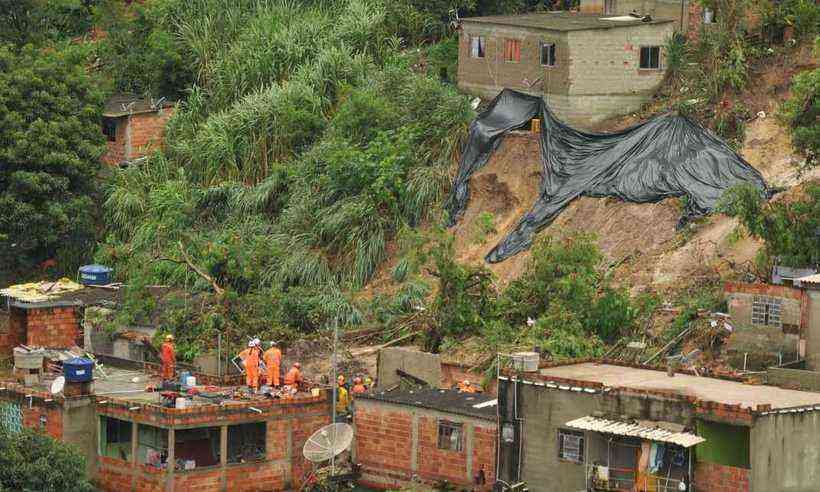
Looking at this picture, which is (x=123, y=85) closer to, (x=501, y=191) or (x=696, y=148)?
(x=501, y=191)

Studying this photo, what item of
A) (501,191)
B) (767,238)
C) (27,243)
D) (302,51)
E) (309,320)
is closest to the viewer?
(767,238)

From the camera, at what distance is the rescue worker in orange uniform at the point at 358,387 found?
136ft

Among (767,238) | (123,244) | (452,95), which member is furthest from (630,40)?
(123,244)

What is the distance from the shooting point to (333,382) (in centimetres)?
4112

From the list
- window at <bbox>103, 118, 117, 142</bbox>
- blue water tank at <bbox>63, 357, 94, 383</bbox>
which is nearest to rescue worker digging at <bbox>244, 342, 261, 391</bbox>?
blue water tank at <bbox>63, 357, 94, 383</bbox>

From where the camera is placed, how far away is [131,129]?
5816 cm

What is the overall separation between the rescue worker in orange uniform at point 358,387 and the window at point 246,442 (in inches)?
81.2

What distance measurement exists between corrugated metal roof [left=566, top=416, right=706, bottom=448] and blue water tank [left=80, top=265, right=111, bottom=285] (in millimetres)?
Answer: 17324

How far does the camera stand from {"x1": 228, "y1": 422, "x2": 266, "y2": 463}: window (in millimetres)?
39406

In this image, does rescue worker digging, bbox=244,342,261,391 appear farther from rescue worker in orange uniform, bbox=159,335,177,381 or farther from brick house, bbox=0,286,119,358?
brick house, bbox=0,286,119,358

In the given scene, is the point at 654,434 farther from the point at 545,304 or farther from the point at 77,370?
the point at 77,370

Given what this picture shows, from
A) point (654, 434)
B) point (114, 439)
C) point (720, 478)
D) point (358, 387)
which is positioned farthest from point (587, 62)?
point (720, 478)

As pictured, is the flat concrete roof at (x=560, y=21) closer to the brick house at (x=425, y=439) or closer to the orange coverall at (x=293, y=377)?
the orange coverall at (x=293, y=377)

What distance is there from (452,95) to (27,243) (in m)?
11.0
